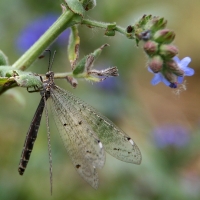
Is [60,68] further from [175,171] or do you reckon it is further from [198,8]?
[198,8]

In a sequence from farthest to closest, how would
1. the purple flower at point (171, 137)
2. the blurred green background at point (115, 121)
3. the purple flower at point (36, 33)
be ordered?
the purple flower at point (36, 33)
the purple flower at point (171, 137)
the blurred green background at point (115, 121)

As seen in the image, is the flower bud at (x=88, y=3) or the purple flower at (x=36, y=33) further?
the purple flower at (x=36, y=33)

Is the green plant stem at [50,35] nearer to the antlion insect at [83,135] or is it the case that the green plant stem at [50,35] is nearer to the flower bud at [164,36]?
the antlion insect at [83,135]

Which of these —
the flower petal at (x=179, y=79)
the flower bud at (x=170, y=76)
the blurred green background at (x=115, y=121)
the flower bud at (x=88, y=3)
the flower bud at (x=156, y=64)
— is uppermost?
the blurred green background at (x=115, y=121)

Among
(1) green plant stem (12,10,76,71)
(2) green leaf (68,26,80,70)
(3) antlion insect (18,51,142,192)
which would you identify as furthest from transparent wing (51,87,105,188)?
(1) green plant stem (12,10,76,71)

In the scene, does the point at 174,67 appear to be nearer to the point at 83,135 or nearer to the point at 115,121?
the point at 83,135

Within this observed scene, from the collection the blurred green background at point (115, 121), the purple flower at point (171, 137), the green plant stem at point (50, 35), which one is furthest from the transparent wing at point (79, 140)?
the purple flower at point (171, 137)
